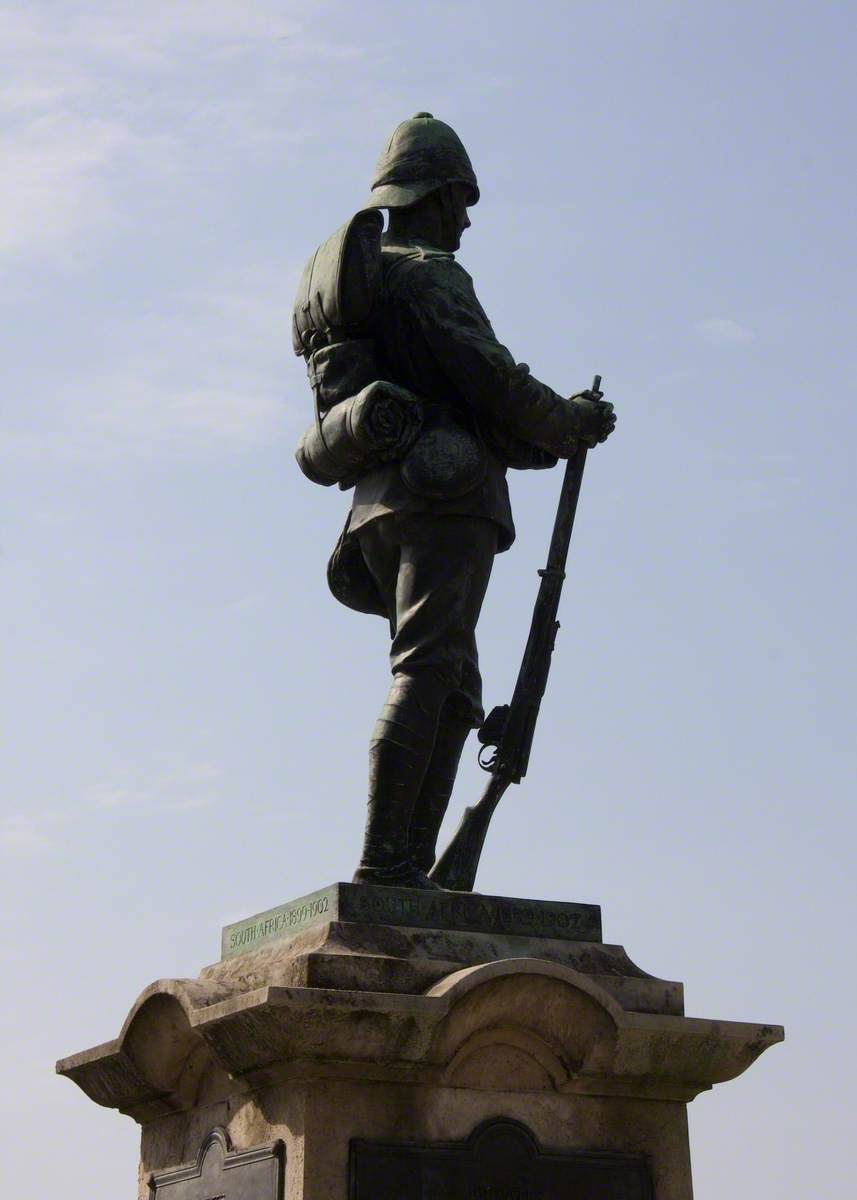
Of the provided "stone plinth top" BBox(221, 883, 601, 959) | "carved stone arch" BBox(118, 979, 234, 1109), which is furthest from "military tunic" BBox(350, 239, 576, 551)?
"carved stone arch" BBox(118, 979, 234, 1109)

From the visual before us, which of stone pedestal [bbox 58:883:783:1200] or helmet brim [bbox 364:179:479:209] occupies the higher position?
helmet brim [bbox 364:179:479:209]

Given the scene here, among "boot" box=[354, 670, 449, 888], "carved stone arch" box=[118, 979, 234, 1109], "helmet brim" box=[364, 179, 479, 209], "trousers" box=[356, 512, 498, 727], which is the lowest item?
"carved stone arch" box=[118, 979, 234, 1109]

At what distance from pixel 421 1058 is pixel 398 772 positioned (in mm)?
1320

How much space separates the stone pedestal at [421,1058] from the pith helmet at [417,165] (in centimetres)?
338

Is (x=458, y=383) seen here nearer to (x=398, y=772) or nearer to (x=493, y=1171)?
(x=398, y=772)

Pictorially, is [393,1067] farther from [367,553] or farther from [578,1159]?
[367,553]

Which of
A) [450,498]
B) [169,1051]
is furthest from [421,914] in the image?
[450,498]

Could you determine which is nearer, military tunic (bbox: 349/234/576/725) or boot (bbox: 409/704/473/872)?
military tunic (bbox: 349/234/576/725)

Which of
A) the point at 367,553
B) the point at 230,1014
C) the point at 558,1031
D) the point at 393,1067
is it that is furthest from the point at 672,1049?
the point at 367,553

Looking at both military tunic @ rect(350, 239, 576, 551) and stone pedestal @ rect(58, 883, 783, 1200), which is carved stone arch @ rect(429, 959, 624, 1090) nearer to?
stone pedestal @ rect(58, 883, 783, 1200)

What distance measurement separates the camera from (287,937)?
339 inches

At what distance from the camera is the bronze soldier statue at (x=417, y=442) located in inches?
350

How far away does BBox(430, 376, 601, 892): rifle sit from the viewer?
9164mm

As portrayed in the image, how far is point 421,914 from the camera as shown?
8.55 metres
